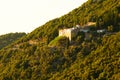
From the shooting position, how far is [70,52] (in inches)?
4375

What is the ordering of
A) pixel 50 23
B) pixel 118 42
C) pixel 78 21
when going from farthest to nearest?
pixel 50 23 → pixel 78 21 → pixel 118 42

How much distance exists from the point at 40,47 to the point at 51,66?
1300 centimetres

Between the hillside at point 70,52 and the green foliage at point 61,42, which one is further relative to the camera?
the green foliage at point 61,42

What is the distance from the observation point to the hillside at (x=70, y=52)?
331ft

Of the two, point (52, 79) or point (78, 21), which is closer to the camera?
point (52, 79)

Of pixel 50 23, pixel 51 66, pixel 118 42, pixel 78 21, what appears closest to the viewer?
pixel 118 42

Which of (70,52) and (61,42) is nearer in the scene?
(70,52)

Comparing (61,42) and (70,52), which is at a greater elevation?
(61,42)

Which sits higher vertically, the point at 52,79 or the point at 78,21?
the point at 78,21

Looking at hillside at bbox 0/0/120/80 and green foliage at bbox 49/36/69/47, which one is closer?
hillside at bbox 0/0/120/80

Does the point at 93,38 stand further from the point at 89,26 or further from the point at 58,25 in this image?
the point at 58,25

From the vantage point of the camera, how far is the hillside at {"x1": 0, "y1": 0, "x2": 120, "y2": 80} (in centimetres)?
10084

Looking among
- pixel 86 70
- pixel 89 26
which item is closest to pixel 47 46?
pixel 89 26

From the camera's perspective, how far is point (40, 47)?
405 feet
